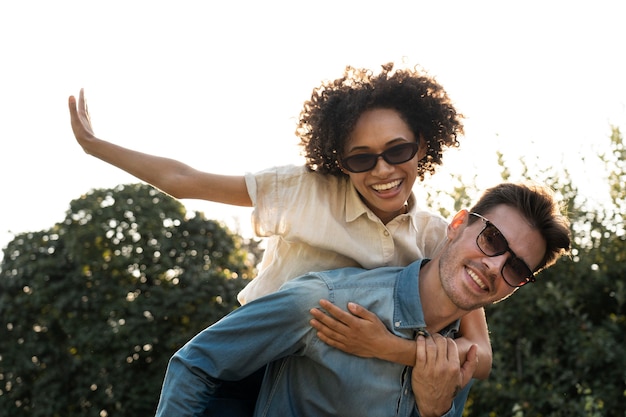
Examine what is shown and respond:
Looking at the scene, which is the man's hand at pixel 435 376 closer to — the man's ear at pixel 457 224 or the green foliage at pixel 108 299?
the man's ear at pixel 457 224

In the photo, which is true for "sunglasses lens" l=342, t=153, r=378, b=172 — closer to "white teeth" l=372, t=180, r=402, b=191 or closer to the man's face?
"white teeth" l=372, t=180, r=402, b=191

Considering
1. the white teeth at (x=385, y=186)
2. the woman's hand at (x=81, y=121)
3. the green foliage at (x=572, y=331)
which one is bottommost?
the green foliage at (x=572, y=331)

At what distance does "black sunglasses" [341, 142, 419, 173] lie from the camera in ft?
11.6

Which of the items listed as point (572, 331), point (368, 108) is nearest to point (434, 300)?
point (368, 108)

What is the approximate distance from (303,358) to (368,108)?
1067mm

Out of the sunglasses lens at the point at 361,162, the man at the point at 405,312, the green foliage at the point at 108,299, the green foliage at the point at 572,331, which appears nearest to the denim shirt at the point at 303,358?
the man at the point at 405,312

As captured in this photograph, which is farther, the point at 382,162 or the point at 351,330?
the point at 382,162

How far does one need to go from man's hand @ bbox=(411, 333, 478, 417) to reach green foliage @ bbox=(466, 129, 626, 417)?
2.92 metres

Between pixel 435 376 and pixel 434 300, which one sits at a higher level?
pixel 434 300

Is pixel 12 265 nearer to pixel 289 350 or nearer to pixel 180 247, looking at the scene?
pixel 180 247

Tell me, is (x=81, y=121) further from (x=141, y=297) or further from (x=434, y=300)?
(x=141, y=297)

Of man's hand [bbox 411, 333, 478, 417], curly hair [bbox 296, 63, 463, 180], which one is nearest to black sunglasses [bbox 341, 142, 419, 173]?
curly hair [bbox 296, 63, 463, 180]

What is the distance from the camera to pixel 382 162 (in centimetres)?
352

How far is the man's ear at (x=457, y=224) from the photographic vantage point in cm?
349
